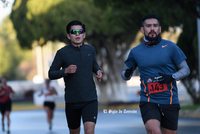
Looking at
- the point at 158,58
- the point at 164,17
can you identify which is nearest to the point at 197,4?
the point at 164,17

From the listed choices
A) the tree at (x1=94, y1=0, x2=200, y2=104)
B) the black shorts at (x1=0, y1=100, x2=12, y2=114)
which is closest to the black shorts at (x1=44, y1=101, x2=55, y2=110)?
the black shorts at (x1=0, y1=100, x2=12, y2=114)

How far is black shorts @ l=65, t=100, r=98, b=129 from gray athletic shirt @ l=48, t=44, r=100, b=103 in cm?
8

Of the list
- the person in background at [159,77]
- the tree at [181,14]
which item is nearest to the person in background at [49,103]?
the tree at [181,14]

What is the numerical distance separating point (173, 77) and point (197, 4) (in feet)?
33.2

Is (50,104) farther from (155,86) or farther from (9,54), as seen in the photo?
(9,54)

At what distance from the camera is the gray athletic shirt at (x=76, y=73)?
6441 mm

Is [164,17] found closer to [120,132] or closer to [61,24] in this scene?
[120,132]

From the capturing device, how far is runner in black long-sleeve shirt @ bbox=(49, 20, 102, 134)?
21.1 ft

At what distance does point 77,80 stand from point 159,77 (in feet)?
4.26

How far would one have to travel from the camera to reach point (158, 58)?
5785mm

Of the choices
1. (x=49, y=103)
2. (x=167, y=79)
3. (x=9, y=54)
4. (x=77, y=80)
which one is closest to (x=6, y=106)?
(x=49, y=103)

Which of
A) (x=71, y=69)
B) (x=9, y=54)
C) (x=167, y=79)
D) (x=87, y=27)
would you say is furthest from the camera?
(x=9, y=54)

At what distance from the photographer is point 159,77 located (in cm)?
566

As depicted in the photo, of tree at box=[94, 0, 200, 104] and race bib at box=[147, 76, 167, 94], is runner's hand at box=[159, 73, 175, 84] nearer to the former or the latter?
race bib at box=[147, 76, 167, 94]
